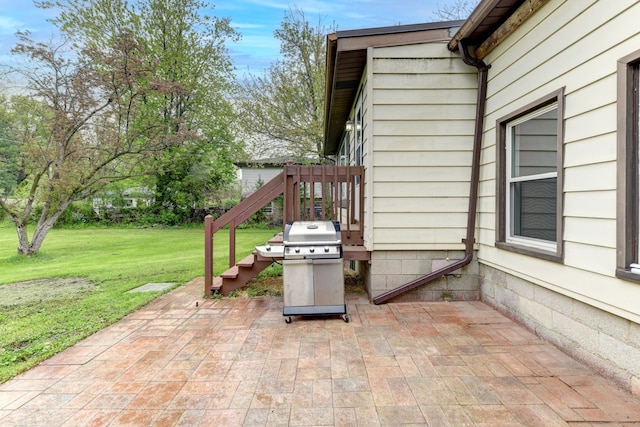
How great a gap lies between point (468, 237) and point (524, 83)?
5.91 feet

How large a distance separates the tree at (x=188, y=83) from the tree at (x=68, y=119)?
5.77 m

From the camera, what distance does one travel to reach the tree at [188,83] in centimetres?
1561

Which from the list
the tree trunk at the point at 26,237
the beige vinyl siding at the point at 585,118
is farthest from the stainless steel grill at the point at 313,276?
the tree trunk at the point at 26,237

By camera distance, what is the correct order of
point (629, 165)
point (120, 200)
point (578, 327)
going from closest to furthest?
point (629, 165) → point (578, 327) → point (120, 200)

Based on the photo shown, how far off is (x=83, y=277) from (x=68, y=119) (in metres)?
4.65

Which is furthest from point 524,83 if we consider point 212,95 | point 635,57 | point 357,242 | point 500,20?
point 212,95

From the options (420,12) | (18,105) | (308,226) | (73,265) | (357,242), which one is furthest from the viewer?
(420,12)

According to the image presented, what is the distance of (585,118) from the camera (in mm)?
2488

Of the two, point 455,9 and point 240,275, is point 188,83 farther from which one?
point 240,275

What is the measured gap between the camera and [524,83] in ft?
10.5

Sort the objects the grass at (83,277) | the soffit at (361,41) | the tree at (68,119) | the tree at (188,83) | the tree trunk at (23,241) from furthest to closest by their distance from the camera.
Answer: the tree at (188,83) < the tree trunk at (23,241) < the tree at (68,119) < the soffit at (361,41) < the grass at (83,277)

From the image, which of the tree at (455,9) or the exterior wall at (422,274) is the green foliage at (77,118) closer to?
the exterior wall at (422,274)

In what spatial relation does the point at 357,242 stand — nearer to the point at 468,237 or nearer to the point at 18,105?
the point at 468,237

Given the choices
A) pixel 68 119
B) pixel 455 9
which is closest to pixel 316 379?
pixel 68 119
